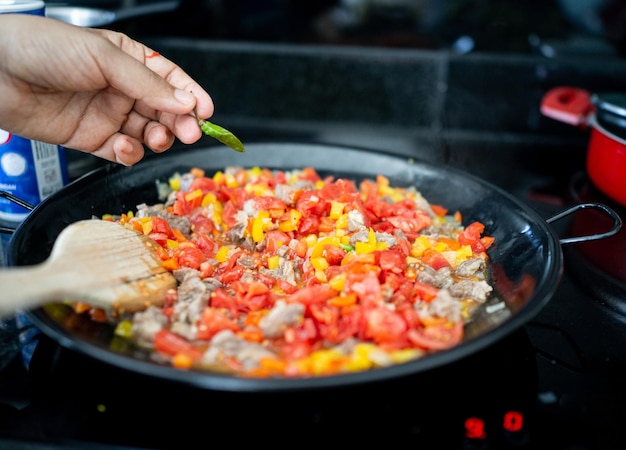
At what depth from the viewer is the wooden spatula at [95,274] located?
44.5 inches

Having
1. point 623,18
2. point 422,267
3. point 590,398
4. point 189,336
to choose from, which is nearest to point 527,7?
point 623,18

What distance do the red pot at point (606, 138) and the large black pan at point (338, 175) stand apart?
48 cm

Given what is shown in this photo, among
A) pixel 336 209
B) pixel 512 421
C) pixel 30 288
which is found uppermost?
pixel 30 288

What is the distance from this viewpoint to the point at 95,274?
1.33 metres

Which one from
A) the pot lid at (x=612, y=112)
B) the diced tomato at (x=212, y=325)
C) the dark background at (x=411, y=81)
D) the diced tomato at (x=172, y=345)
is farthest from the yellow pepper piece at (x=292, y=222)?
the pot lid at (x=612, y=112)

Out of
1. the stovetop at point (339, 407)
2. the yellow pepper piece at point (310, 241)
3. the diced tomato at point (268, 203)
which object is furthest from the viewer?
the diced tomato at point (268, 203)

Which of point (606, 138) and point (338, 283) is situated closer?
point (338, 283)

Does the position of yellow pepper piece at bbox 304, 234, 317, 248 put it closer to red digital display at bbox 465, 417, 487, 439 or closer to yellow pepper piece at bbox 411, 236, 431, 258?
yellow pepper piece at bbox 411, 236, 431, 258

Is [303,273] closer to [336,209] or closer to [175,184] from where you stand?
[336,209]

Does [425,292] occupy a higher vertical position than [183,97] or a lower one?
lower

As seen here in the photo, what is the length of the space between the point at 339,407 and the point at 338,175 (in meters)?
1.04

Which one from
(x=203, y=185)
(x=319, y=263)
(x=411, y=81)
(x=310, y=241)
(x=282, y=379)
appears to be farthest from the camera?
(x=411, y=81)

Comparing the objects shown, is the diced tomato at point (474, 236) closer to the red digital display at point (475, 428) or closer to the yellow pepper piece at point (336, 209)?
the yellow pepper piece at point (336, 209)

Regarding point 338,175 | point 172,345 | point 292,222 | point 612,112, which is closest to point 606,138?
point 612,112
